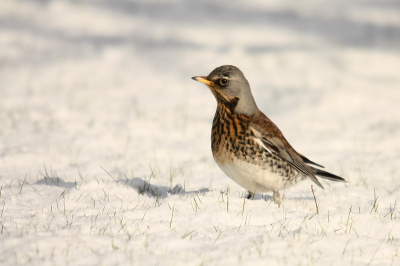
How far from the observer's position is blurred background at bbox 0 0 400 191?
25.9 feet

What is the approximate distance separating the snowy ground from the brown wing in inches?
18.8

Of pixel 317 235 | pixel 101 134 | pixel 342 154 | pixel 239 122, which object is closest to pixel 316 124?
pixel 342 154

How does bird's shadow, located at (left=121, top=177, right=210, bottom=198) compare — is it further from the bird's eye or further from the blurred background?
the bird's eye

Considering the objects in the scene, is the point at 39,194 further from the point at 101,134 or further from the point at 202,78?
the point at 101,134

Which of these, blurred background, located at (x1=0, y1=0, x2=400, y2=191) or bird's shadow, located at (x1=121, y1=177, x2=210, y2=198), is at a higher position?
blurred background, located at (x1=0, y1=0, x2=400, y2=191)

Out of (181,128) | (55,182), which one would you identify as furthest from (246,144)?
(181,128)

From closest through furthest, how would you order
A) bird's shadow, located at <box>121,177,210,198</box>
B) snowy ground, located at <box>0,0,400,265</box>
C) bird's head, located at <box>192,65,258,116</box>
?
snowy ground, located at <box>0,0,400,265</box> → bird's head, located at <box>192,65,258,116</box> → bird's shadow, located at <box>121,177,210,198</box>

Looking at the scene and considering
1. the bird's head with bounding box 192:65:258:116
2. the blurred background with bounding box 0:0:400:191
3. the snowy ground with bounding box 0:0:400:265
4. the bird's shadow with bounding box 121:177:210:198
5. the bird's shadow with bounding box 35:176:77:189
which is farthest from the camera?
the blurred background with bounding box 0:0:400:191

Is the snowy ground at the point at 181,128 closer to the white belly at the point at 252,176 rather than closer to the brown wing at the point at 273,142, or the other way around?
the white belly at the point at 252,176

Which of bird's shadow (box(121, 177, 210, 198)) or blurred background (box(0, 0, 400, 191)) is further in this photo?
blurred background (box(0, 0, 400, 191))

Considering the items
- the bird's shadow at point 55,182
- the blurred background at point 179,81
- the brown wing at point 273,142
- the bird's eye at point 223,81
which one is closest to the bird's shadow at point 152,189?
the blurred background at point 179,81

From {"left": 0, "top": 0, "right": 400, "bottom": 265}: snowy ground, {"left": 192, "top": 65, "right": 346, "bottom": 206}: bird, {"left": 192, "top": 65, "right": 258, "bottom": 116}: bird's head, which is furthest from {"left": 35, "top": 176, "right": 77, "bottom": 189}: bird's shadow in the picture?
{"left": 192, "top": 65, "right": 258, "bottom": 116}: bird's head

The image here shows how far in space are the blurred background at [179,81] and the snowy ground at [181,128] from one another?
0.06 metres

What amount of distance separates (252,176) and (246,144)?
1.22ft
